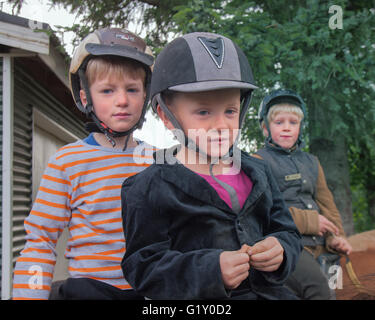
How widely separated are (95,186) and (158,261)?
69 cm

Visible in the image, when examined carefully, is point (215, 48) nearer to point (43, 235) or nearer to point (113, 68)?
point (113, 68)

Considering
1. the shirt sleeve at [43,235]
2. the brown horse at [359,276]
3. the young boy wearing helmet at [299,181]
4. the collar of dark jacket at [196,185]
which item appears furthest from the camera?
the brown horse at [359,276]

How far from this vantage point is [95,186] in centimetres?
205

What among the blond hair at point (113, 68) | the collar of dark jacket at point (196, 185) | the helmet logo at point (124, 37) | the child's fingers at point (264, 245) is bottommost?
the child's fingers at point (264, 245)

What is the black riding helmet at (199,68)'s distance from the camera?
1.59 metres

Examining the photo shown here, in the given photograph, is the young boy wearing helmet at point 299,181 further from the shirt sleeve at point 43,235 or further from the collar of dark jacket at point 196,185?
the shirt sleeve at point 43,235

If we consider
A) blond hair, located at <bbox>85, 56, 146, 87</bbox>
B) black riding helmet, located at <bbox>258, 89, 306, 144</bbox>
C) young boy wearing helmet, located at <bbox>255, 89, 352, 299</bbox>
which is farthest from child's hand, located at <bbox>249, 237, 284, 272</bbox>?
black riding helmet, located at <bbox>258, 89, 306, 144</bbox>

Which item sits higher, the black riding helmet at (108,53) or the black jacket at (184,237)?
→ the black riding helmet at (108,53)

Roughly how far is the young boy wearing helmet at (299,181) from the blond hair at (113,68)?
1538 millimetres

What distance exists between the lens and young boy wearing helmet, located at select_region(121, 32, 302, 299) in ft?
4.88

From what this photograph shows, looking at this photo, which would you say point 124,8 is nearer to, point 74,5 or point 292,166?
point 74,5

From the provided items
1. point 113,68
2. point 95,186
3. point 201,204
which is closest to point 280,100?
point 113,68

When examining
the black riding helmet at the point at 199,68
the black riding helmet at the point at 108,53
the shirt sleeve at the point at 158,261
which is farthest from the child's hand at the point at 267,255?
the black riding helmet at the point at 108,53
